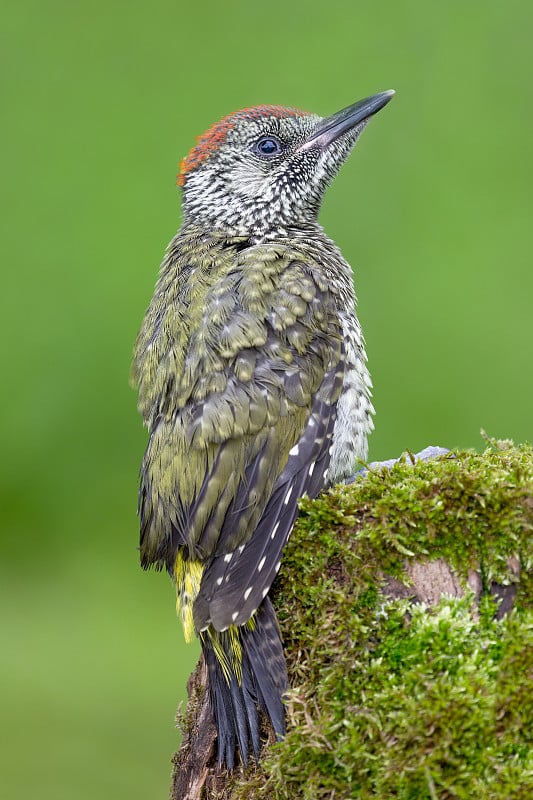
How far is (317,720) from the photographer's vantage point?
274 centimetres

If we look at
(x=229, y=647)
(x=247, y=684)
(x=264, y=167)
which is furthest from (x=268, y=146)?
(x=247, y=684)

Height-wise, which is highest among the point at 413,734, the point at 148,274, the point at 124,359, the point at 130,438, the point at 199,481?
the point at 148,274

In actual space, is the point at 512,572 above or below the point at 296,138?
below

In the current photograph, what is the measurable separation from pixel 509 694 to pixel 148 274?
586 centimetres

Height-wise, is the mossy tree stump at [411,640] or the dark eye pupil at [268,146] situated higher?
the dark eye pupil at [268,146]

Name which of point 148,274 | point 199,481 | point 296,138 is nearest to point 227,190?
point 296,138

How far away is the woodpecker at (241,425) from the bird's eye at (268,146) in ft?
1.60

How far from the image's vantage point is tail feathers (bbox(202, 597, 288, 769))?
294 centimetres

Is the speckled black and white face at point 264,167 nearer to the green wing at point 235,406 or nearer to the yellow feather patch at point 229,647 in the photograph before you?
the green wing at point 235,406

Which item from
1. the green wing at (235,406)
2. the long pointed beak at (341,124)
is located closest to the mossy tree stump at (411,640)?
the green wing at (235,406)

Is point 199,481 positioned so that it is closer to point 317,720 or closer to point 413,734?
point 317,720

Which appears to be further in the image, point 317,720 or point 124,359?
point 124,359

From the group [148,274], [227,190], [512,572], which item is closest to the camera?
[512,572]

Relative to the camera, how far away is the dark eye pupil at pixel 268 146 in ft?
14.8
